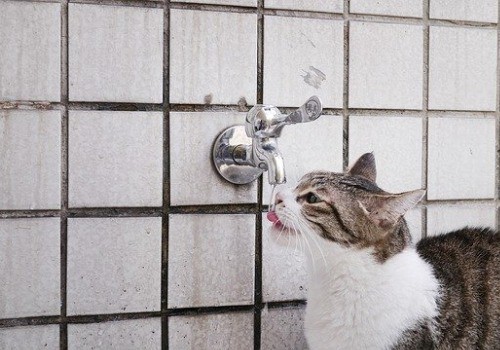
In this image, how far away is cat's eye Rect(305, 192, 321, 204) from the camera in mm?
1287

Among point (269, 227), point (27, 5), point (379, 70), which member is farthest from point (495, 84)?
point (27, 5)

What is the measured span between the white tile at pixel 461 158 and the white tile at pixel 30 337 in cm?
85

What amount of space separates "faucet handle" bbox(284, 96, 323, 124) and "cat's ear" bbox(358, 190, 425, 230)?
0.70ft

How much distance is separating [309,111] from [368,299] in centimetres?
39

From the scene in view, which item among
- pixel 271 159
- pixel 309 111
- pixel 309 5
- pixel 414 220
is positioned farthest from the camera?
pixel 414 220

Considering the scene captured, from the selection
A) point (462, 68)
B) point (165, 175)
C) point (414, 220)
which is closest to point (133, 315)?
point (165, 175)

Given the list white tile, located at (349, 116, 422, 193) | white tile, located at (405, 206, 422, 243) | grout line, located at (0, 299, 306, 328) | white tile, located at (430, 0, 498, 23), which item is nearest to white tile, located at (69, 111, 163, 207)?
grout line, located at (0, 299, 306, 328)

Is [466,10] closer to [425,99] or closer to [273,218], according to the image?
[425,99]

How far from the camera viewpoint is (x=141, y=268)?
1355mm

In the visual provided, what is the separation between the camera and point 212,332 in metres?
1.41

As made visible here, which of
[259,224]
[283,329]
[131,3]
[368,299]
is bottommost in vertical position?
[283,329]

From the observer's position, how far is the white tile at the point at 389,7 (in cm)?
146

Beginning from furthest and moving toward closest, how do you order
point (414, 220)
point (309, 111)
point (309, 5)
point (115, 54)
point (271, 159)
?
point (414, 220)
point (309, 5)
point (115, 54)
point (271, 159)
point (309, 111)

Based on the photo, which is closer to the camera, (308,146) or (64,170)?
(64,170)
